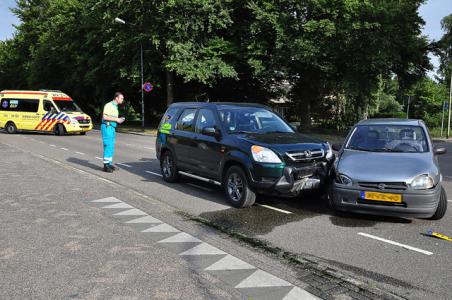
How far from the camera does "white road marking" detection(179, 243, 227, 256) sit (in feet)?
15.2

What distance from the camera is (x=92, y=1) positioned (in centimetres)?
3112

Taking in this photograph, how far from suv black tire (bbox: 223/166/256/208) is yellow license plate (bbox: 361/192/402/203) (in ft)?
5.87

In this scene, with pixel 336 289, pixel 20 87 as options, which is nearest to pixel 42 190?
pixel 336 289

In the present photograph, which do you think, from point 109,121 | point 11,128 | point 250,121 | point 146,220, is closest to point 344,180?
point 250,121

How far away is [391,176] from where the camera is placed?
5539 millimetres

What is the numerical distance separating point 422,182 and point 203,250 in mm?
3101

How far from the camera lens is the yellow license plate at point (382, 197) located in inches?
214

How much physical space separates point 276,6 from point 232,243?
77.0 feet

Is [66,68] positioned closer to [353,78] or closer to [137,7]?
[137,7]

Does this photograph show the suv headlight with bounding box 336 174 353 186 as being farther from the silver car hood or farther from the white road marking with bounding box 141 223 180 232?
the white road marking with bounding box 141 223 180 232

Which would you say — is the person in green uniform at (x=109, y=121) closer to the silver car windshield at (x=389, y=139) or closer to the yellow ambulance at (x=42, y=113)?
the silver car windshield at (x=389, y=139)

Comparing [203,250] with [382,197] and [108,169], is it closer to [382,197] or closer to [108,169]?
[382,197]

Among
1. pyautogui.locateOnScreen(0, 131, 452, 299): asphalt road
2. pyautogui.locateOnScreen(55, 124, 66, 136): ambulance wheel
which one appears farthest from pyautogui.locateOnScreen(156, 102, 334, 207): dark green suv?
pyautogui.locateOnScreen(55, 124, 66, 136): ambulance wheel

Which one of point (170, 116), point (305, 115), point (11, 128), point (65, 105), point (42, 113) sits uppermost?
point (65, 105)
